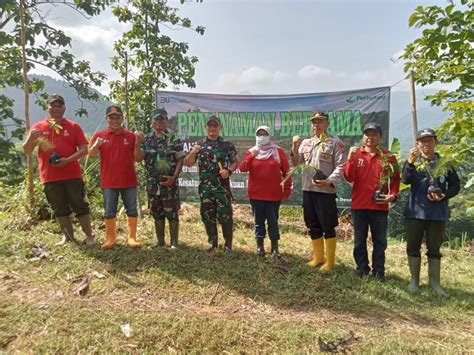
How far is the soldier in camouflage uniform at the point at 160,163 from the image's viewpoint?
4484mm

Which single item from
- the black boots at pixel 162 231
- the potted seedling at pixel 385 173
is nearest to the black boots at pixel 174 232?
the black boots at pixel 162 231

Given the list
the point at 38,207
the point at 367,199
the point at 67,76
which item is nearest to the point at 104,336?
the point at 367,199

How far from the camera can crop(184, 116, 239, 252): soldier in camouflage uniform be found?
445 cm

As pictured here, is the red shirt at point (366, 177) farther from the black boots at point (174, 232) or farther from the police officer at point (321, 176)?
the black boots at point (174, 232)

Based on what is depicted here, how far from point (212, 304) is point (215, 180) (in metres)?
1.58

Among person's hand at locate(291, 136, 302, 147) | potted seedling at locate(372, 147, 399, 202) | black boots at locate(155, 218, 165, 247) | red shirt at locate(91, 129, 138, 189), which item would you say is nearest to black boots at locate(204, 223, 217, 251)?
black boots at locate(155, 218, 165, 247)

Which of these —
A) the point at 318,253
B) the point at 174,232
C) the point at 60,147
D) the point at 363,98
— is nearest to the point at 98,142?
the point at 60,147

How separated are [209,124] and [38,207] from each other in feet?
10.6

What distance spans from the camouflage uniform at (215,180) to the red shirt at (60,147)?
153 cm

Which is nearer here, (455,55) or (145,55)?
(455,55)

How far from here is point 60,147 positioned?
4.34m

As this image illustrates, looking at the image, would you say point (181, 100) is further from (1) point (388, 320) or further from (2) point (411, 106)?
(1) point (388, 320)

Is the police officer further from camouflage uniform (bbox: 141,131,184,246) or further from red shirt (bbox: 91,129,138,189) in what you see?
red shirt (bbox: 91,129,138,189)

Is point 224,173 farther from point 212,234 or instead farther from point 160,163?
point 212,234
